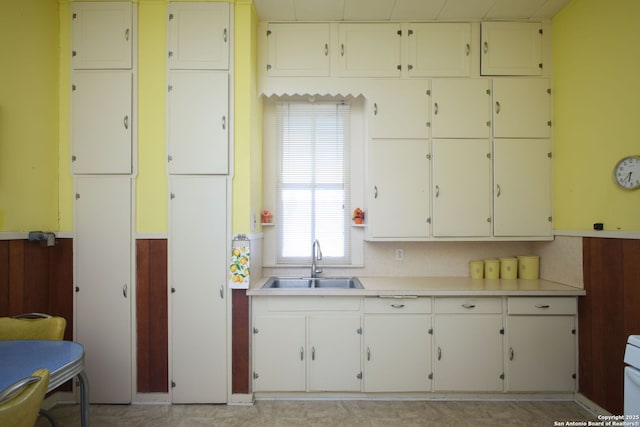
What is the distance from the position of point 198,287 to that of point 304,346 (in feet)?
3.20

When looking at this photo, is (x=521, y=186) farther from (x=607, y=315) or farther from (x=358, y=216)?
(x=358, y=216)

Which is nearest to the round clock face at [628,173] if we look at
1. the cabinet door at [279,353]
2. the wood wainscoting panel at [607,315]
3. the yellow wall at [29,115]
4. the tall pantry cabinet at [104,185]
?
the wood wainscoting panel at [607,315]

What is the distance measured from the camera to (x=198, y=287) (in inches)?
110

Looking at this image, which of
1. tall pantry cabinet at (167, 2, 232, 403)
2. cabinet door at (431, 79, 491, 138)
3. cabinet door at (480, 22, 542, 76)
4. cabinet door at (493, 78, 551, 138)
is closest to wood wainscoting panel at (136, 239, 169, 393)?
tall pantry cabinet at (167, 2, 232, 403)

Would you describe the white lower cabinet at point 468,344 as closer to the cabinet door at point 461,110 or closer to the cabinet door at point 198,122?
the cabinet door at point 461,110

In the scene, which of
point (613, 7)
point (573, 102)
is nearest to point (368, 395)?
point (573, 102)

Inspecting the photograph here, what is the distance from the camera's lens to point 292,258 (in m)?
3.46

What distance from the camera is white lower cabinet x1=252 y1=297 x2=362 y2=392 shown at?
2803mm

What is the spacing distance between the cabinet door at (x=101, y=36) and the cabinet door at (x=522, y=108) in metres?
3.18

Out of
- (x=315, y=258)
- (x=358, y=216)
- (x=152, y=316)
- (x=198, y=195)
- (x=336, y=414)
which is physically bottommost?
(x=336, y=414)

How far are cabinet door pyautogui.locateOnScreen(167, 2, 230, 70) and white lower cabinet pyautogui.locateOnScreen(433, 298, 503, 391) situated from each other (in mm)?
2691

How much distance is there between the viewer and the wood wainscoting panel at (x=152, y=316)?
279 cm

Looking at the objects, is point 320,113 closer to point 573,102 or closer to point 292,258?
point 292,258

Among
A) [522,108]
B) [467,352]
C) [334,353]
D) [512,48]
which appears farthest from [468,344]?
[512,48]
